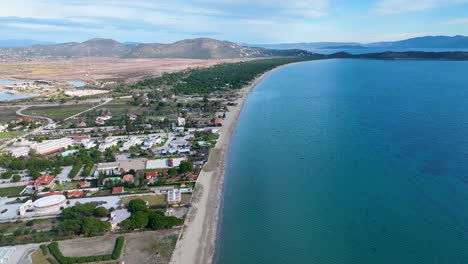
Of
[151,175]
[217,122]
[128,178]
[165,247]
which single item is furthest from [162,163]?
[217,122]

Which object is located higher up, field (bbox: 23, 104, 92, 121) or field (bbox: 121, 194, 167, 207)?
field (bbox: 23, 104, 92, 121)

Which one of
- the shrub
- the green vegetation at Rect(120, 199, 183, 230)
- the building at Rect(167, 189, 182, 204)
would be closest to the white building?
the building at Rect(167, 189, 182, 204)

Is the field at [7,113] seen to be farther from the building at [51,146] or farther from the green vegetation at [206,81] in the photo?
the green vegetation at [206,81]

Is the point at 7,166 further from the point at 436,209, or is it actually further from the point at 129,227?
the point at 436,209

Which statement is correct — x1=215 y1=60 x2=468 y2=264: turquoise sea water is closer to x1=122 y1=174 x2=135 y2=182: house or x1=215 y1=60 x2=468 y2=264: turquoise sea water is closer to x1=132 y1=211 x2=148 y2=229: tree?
x1=132 y1=211 x2=148 y2=229: tree

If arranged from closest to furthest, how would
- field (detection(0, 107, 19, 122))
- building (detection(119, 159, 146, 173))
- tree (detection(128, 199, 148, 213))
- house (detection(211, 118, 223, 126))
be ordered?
tree (detection(128, 199, 148, 213))
building (detection(119, 159, 146, 173))
house (detection(211, 118, 223, 126))
field (detection(0, 107, 19, 122))

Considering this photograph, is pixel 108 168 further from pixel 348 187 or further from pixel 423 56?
pixel 423 56
